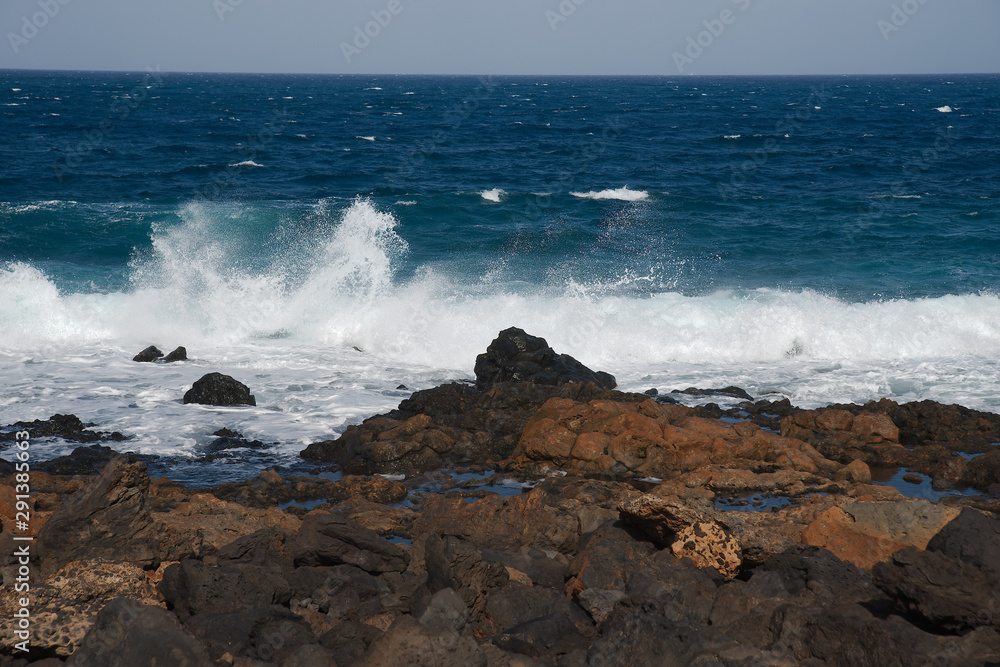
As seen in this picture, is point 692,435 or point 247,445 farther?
point 247,445

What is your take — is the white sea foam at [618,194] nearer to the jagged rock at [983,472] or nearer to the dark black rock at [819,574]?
the jagged rock at [983,472]

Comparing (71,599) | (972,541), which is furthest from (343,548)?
(972,541)

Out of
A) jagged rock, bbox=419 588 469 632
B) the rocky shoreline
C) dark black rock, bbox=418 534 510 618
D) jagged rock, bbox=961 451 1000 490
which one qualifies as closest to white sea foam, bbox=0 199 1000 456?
the rocky shoreline

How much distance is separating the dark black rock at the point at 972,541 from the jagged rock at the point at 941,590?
0.29 metres

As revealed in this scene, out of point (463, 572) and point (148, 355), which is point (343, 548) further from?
point (148, 355)

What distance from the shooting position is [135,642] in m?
3.32

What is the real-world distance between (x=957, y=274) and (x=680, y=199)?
909 centimetres

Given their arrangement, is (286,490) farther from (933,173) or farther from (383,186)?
(933,173)

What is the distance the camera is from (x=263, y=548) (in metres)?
5.01

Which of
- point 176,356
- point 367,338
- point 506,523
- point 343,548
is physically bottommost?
point 367,338

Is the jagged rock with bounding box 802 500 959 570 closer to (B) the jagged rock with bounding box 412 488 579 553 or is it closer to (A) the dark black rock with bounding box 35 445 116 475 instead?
(B) the jagged rock with bounding box 412 488 579 553

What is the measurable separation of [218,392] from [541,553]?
6380mm

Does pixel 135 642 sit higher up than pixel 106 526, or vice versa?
pixel 135 642

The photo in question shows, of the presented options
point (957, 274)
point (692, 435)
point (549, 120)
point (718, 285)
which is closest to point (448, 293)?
point (718, 285)
